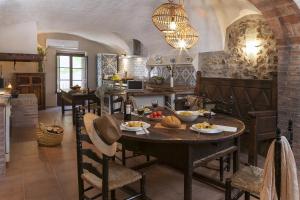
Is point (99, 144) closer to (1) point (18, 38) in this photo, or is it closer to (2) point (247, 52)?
(2) point (247, 52)

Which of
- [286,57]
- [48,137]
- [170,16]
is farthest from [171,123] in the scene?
[48,137]

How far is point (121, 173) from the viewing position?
237cm

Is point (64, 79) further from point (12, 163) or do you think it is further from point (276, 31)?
point (276, 31)

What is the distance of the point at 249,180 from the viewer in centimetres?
219

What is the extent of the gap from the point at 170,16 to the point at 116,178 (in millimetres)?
2183

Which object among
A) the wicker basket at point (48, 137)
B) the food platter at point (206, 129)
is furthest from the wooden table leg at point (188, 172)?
the wicker basket at point (48, 137)

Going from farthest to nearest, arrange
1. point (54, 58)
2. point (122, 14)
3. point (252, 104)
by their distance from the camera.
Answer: point (54, 58) < point (122, 14) < point (252, 104)

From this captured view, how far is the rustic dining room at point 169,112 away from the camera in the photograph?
2309mm

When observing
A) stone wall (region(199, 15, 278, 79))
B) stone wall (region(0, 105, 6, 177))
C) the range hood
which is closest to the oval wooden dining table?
stone wall (region(0, 105, 6, 177))

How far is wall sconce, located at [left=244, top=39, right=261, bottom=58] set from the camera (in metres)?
4.66

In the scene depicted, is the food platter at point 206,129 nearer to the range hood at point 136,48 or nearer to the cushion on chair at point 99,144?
the cushion on chair at point 99,144

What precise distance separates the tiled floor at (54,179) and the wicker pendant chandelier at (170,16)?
2000 mm

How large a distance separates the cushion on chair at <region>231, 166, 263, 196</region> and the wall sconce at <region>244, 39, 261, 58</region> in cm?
291

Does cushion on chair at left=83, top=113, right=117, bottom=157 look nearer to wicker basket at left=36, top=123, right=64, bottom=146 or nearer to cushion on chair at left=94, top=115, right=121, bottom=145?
cushion on chair at left=94, top=115, right=121, bottom=145
